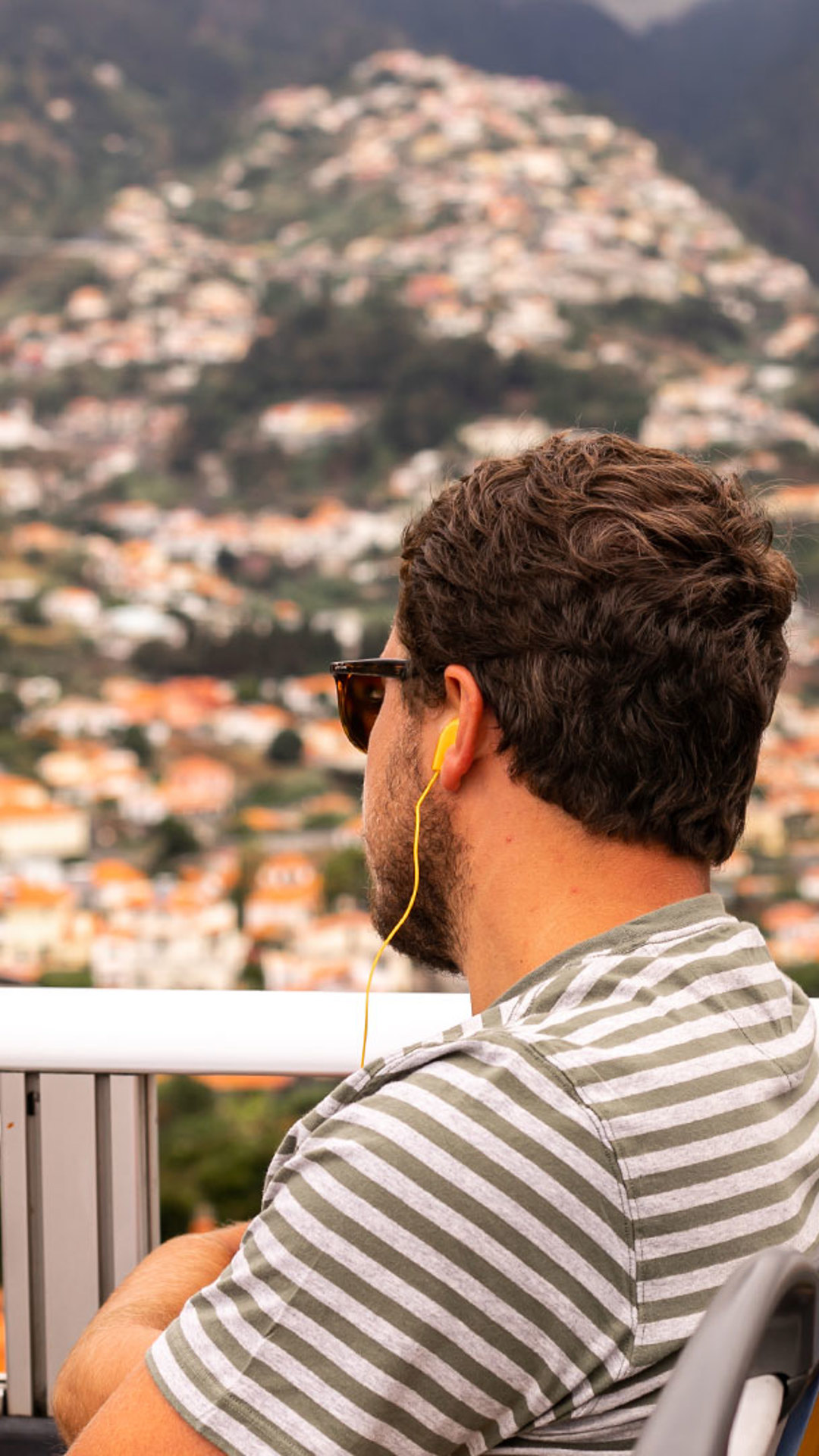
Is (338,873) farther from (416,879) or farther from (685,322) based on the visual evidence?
(416,879)

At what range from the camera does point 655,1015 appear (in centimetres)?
77

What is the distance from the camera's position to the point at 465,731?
3.07ft

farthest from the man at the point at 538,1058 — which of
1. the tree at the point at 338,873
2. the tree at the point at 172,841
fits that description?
the tree at the point at 172,841

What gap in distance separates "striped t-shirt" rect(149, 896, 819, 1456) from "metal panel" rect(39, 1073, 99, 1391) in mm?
894

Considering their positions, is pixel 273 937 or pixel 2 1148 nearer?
pixel 2 1148

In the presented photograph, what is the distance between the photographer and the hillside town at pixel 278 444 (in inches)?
917

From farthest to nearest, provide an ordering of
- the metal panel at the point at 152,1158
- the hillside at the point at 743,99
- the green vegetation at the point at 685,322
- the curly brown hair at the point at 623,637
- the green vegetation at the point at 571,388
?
the hillside at the point at 743,99 → the green vegetation at the point at 685,322 → the green vegetation at the point at 571,388 → the metal panel at the point at 152,1158 → the curly brown hair at the point at 623,637

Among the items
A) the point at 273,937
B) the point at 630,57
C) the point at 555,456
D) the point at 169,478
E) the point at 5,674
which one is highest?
the point at 630,57

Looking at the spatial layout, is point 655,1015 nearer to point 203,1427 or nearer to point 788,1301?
point 788,1301

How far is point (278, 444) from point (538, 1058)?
3261 cm

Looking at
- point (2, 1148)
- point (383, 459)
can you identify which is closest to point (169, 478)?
point (383, 459)

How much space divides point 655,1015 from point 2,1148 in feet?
3.60

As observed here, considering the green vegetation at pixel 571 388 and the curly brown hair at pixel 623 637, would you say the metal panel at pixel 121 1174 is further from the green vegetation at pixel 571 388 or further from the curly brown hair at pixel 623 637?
the green vegetation at pixel 571 388

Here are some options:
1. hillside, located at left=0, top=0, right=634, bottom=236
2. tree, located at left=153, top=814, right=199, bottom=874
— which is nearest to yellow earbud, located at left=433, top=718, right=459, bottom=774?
tree, located at left=153, top=814, right=199, bottom=874
